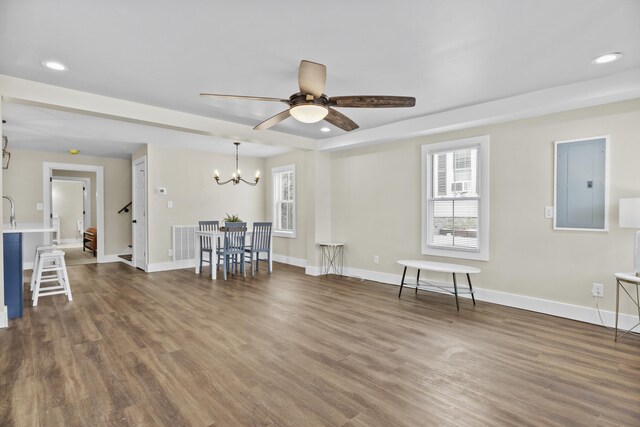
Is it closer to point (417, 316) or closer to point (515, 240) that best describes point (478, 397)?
point (417, 316)

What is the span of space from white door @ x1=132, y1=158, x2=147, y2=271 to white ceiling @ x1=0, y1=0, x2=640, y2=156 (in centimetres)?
327

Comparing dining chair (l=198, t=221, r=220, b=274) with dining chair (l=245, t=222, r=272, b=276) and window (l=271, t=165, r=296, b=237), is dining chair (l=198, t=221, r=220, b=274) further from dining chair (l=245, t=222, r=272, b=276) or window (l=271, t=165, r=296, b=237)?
window (l=271, t=165, r=296, b=237)

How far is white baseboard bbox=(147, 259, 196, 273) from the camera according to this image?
606cm

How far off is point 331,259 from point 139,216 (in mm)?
4014

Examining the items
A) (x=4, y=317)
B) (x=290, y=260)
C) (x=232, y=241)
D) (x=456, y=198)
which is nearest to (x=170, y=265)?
(x=232, y=241)

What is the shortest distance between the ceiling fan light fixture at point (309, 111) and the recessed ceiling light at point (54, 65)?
1968mm

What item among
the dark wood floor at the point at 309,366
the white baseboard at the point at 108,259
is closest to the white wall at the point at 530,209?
the dark wood floor at the point at 309,366

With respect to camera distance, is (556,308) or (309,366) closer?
(309,366)

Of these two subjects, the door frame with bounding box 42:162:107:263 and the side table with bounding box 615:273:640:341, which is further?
the door frame with bounding box 42:162:107:263

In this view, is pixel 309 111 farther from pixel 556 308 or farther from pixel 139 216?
pixel 139 216

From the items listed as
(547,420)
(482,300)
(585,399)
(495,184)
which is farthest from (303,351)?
(495,184)

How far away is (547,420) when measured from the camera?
5.87ft

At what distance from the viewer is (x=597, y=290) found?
10.8ft

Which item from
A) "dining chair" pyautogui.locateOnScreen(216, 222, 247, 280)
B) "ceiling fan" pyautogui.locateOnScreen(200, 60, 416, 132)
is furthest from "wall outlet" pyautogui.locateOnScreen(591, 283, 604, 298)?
"dining chair" pyautogui.locateOnScreen(216, 222, 247, 280)
